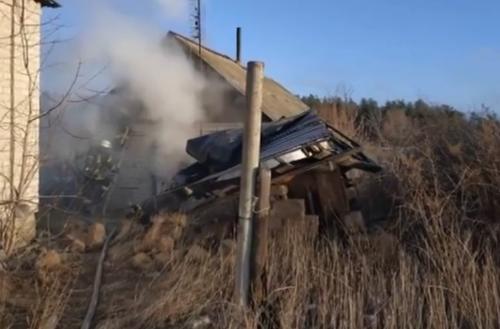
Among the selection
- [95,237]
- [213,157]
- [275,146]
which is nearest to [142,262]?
[95,237]

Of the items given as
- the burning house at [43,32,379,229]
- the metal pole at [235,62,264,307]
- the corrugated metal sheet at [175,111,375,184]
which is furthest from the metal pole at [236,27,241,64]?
the metal pole at [235,62,264,307]

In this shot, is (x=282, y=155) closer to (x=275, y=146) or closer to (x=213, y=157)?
(x=275, y=146)

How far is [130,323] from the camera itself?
5082 millimetres

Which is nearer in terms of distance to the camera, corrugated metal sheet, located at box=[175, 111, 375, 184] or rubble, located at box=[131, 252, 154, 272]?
rubble, located at box=[131, 252, 154, 272]

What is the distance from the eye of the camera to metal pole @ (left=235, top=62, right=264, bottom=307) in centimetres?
455

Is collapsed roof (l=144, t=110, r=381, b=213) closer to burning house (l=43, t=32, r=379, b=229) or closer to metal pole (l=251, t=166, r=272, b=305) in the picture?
burning house (l=43, t=32, r=379, b=229)

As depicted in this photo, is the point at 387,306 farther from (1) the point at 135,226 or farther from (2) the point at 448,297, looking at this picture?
(1) the point at 135,226

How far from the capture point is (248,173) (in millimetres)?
4602

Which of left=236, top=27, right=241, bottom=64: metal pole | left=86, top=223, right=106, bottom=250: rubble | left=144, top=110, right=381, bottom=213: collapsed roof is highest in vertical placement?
left=236, top=27, right=241, bottom=64: metal pole

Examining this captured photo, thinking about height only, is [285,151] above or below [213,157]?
below

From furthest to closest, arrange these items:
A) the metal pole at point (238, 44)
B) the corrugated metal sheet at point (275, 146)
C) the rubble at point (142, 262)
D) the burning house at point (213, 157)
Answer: the metal pole at point (238, 44) < the burning house at point (213, 157) < the corrugated metal sheet at point (275, 146) < the rubble at point (142, 262)

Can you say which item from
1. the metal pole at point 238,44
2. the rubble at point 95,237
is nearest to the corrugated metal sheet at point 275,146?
the rubble at point 95,237

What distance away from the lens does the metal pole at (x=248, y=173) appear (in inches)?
179

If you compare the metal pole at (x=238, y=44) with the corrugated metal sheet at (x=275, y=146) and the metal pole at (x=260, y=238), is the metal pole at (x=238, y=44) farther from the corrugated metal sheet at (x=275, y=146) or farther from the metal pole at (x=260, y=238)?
the metal pole at (x=260, y=238)
